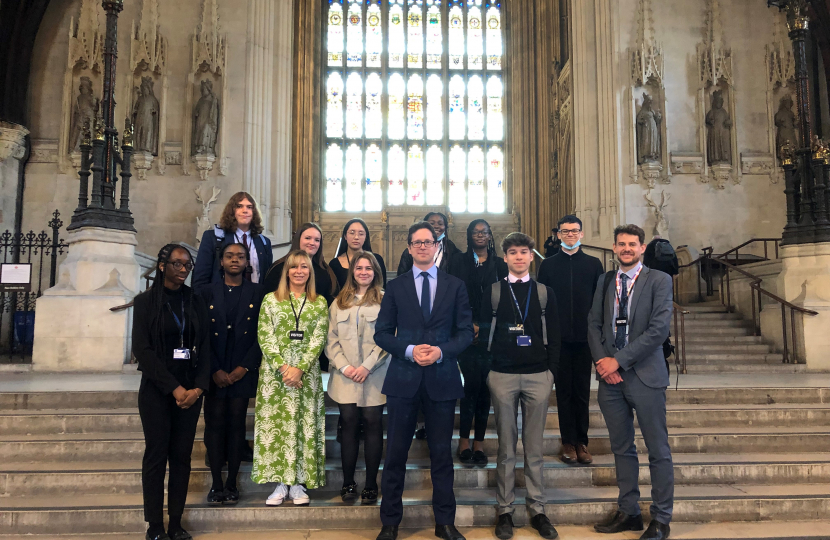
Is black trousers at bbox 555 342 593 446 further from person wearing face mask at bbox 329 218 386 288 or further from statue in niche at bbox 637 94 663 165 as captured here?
statue in niche at bbox 637 94 663 165

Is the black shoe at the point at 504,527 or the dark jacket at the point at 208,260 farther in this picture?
the dark jacket at the point at 208,260

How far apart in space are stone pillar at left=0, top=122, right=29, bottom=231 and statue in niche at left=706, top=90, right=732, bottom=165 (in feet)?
47.4

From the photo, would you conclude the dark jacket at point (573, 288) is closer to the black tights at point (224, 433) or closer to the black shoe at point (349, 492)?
the black shoe at point (349, 492)

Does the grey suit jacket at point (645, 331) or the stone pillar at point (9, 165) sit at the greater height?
the stone pillar at point (9, 165)

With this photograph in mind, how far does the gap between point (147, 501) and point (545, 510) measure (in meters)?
2.35

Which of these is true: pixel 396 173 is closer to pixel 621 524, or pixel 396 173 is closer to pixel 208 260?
pixel 208 260

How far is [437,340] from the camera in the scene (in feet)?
11.8

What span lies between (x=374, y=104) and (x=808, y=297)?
1318 centimetres

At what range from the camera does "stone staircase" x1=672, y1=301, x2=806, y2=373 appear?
7766mm

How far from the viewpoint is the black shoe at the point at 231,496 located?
3.83 metres

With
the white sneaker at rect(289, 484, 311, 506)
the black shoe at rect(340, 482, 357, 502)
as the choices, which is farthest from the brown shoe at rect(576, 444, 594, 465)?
the white sneaker at rect(289, 484, 311, 506)

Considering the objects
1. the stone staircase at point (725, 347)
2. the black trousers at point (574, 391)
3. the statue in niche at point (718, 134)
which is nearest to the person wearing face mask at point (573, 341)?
the black trousers at point (574, 391)

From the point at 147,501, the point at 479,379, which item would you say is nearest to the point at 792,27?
the point at 479,379

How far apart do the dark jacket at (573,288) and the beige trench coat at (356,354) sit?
1.38 m
